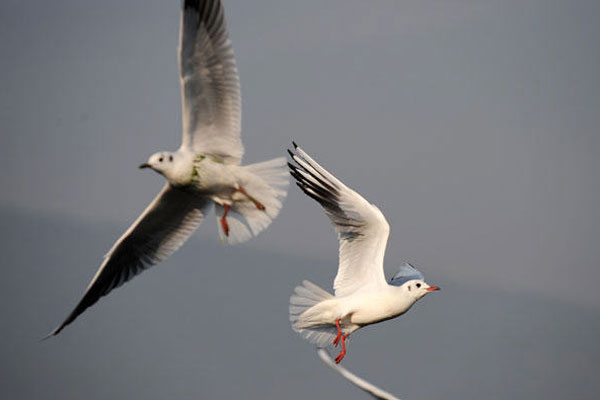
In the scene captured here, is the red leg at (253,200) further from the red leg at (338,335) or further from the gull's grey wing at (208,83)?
the red leg at (338,335)

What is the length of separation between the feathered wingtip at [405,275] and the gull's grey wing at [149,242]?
6.84 ft

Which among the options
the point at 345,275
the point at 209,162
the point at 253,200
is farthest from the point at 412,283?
the point at 209,162

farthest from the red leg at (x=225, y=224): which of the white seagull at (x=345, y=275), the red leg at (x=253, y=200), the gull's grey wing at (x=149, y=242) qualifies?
the white seagull at (x=345, y=275)

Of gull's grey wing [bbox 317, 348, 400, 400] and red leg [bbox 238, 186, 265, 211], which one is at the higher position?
red leg [bbox 238, 186, 265, 211]

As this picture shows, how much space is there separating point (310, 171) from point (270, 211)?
56 centimetres

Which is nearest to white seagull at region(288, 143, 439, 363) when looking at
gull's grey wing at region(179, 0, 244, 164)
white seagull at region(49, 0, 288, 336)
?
white seagull at region(49, 0, 288, 336)

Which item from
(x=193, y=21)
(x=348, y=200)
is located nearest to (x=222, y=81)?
(x=193, y=21)

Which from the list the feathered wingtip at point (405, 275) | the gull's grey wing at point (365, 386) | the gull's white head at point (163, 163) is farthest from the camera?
the feathered wingtip at point (405, 275)

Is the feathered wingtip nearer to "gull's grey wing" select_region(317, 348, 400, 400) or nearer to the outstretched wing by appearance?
the outstretched wing

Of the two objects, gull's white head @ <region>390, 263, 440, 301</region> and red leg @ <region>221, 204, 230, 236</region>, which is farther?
red leg @ <region>221, 204, 230, 236</region>

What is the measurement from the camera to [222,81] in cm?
1181

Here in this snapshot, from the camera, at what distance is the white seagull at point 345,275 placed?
39.1ft

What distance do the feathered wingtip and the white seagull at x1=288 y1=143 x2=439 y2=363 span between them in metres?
0.27

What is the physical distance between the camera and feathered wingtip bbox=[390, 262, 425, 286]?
12492 mm
